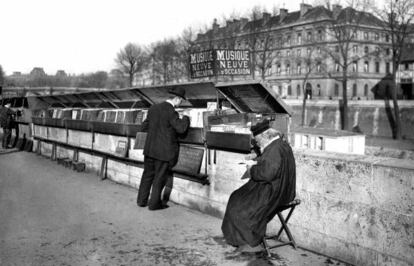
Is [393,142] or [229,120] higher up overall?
[229,120]

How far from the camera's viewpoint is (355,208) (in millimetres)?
4941

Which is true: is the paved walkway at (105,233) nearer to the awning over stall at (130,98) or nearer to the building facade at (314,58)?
the awning over stall at (130,98)

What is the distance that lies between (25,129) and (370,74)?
7292 cm

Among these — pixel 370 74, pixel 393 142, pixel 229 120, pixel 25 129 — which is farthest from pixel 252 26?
pixel 229 120

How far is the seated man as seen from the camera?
A: 4.90m

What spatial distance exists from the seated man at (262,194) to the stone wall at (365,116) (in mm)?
40609

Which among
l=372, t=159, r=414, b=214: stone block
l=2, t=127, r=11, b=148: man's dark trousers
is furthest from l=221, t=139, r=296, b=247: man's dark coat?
l=2, t=127, r=11, b=148: man's dark trousers

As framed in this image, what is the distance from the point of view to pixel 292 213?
18.6 ft

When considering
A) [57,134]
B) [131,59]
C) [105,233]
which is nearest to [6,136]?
[57,134]

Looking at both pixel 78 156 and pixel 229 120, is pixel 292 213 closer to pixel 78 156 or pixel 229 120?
pixel 229 120

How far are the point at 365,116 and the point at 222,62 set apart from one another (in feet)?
158

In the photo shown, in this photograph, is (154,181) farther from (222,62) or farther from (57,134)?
(57,134)

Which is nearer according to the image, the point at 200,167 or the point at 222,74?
the point at 200,167

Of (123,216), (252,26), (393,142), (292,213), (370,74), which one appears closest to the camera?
(292,213)
